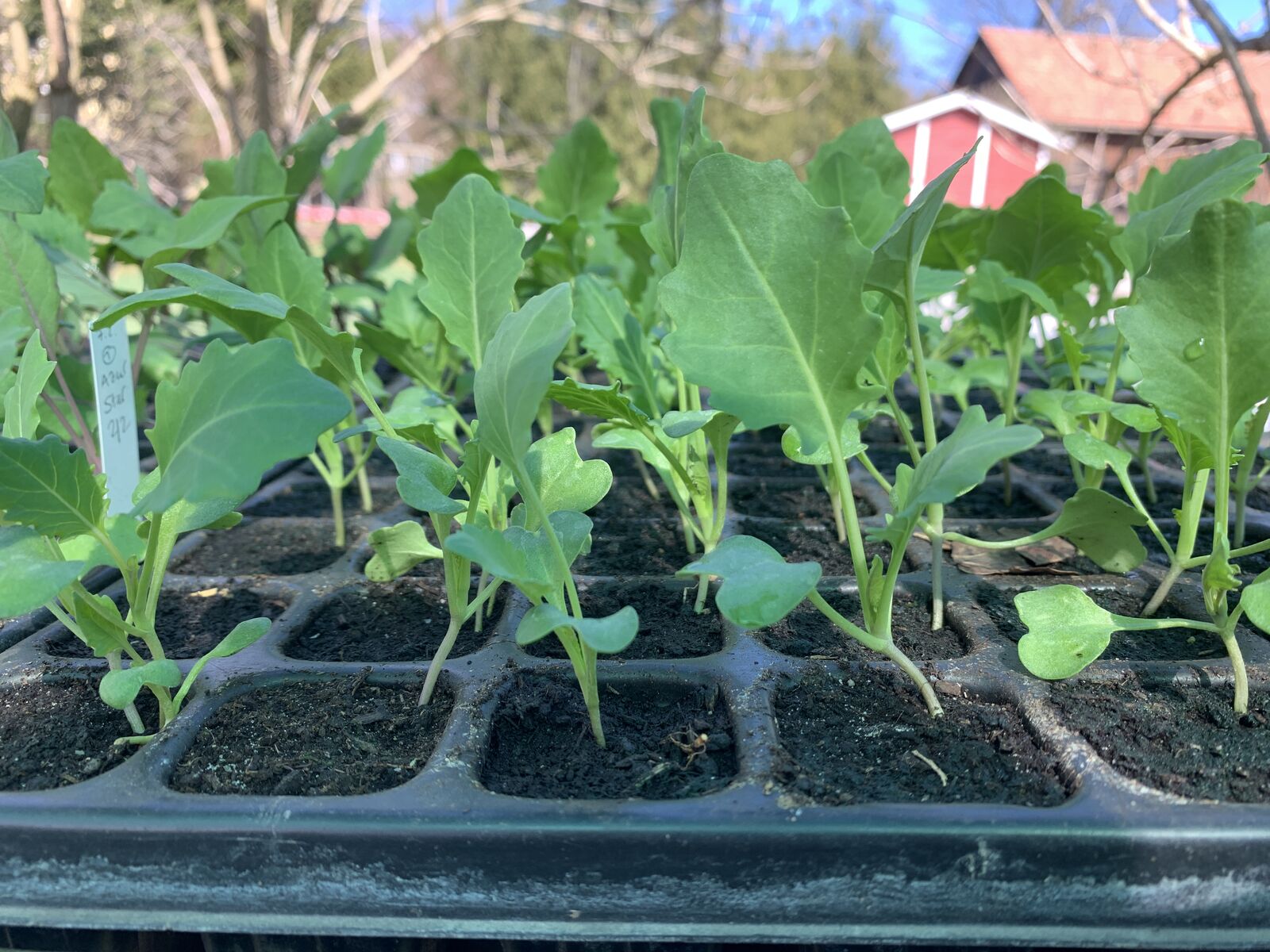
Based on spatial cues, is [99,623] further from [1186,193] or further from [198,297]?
[1186,193]

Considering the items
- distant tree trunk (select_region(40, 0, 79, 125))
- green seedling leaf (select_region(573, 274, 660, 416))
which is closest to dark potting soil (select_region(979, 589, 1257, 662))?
green seedling leaf (select_region(573, 274, 660, 416))

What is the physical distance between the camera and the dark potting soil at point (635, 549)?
0.89m

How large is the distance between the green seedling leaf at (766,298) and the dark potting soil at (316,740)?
312 millimetres

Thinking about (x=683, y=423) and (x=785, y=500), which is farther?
(x=785, y=500)

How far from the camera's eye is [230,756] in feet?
1.94

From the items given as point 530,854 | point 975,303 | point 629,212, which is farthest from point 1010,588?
point 629,212

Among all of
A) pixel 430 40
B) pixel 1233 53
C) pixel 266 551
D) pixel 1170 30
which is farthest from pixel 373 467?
pixel 430 40

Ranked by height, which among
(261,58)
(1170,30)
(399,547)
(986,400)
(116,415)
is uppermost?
(261,58)

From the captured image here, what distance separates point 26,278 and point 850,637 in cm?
80

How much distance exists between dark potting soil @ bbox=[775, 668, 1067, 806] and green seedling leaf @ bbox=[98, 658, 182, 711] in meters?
0.38

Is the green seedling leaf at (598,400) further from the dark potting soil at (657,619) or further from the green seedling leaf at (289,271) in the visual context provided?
the green seedling leaf at (289,271)

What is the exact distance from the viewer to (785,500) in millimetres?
1127

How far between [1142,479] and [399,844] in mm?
1063

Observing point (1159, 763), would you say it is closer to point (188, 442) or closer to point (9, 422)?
point (188, 442)
